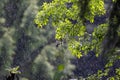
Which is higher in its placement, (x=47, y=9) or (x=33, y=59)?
(x=47, y=9)

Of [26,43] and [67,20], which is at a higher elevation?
[67,20]

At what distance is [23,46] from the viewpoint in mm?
22047

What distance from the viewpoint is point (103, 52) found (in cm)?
341

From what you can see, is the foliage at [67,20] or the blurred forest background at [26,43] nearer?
the foliage at [67,20]

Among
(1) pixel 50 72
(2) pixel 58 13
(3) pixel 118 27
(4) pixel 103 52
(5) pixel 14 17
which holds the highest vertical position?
(5) pixel 14 17

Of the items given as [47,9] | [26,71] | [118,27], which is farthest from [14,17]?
[118,27]

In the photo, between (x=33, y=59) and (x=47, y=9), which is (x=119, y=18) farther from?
(x=33, y=59)

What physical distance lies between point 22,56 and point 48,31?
245 cm

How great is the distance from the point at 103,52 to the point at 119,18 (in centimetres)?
40

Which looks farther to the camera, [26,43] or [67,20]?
[26,43]

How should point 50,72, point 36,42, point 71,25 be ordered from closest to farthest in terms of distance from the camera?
1. point 71,25
2. point 50,72
3. point 36,42

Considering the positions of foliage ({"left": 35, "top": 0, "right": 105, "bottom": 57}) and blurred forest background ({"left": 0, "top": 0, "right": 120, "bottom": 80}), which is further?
blurred forest background ({"left": 0, "top": 0, "right": 120, "bottom": 80})

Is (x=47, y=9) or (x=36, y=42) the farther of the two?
(x=36, y=42)

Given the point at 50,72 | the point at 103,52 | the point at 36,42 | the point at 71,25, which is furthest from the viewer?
the point at 36,42
